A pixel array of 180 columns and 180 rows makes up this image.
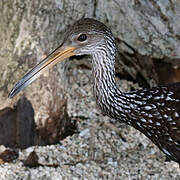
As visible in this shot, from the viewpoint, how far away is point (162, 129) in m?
3.95

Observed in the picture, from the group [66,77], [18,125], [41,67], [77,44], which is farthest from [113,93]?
[18,125]

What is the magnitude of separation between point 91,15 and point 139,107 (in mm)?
1403

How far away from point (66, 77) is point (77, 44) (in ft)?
3.83

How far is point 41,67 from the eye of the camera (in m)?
3.78

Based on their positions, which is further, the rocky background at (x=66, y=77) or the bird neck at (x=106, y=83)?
the rocky background at (x=66, y=77)

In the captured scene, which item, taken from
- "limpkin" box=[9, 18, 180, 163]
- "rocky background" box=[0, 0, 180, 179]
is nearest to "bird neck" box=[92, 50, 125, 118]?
"limpkin" box=[9, 18, 180, 163]

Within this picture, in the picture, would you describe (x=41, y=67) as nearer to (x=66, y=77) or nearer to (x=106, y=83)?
(x=106, y=83)

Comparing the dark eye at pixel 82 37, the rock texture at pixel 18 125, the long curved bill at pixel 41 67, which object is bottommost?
the rock texture at pixel 18 125

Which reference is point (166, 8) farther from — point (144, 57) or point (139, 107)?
point (139, 107)

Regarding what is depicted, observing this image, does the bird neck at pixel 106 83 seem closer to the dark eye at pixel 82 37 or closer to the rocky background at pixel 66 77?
the dark eye at pixel 82 37

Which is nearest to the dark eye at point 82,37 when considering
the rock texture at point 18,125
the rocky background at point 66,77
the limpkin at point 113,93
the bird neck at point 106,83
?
the limpkin at point 113,93

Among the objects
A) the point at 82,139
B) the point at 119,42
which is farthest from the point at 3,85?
the point at 119,42

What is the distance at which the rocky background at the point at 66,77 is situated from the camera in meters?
4.59

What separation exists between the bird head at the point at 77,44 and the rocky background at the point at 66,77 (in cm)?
43
